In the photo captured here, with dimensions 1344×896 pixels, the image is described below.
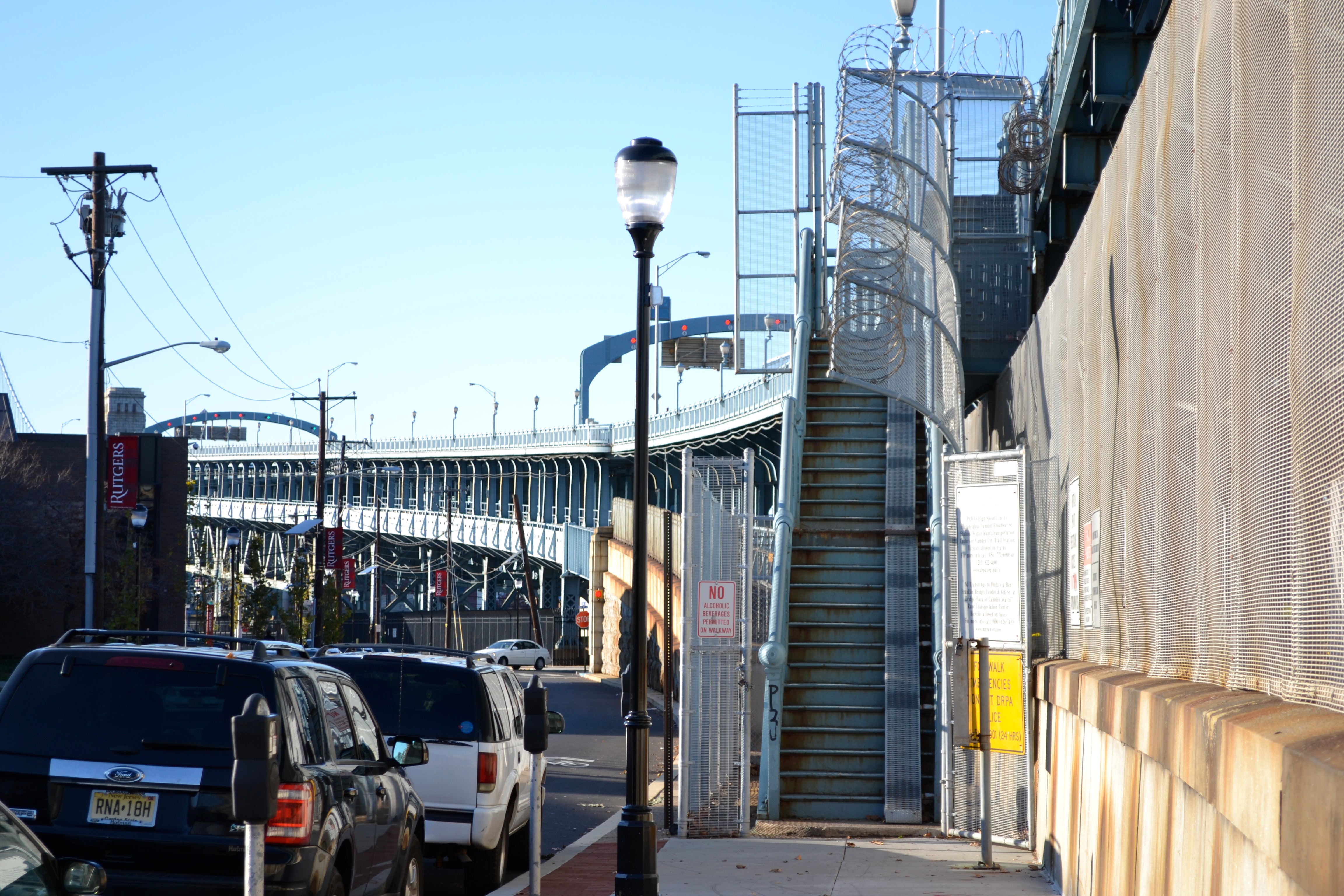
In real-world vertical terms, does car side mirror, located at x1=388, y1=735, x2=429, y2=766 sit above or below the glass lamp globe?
below

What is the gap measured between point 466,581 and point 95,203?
236 ft

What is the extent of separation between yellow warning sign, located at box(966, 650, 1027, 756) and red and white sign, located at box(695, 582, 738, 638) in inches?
109

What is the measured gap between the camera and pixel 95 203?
2847cm

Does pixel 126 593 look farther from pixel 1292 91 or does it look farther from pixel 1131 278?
pixel 1292 91

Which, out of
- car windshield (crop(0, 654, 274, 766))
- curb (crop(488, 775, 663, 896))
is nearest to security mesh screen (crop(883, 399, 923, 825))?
curb (crop(488, 775, 663, 896))

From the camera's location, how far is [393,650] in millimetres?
12305

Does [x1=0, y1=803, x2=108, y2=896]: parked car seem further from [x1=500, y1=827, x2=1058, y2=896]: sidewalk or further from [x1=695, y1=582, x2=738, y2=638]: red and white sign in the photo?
[x1=695, y1=582, x2=738, y2=638]: red and white sign

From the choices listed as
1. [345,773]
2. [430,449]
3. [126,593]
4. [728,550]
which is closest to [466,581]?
[430,449]

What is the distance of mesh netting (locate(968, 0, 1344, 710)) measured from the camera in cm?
379

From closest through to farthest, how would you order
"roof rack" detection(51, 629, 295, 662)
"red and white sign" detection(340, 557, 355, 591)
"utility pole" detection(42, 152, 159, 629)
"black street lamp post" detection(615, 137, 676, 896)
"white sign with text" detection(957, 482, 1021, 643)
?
Result: "roof rack" detection(51, 629, 295, 662) → "black street lamp post" detection(615, 137, 676, 896) → "white sign with text" detection(957, 482, 1021, 643) → "utility pole" detection(42, 152, 159, 629) → "red and white sign" detection(340, 557, 355, 591)

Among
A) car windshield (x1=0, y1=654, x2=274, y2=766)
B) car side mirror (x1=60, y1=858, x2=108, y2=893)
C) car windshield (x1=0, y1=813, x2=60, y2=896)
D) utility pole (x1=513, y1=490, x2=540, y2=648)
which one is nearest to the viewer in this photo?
car windshield (x1=0, y1=813, x2=60, y2=896)

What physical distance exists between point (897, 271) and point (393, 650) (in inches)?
257

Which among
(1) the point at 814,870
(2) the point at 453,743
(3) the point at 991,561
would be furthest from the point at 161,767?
(3) the point at 991,561

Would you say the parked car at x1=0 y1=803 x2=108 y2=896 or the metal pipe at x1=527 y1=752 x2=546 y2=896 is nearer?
the parked car at x1=0 y1=803 x2=108 y2=896
